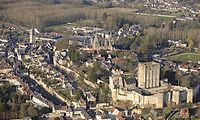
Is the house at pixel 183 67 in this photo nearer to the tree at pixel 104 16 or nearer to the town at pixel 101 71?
the town at pixel 101 71

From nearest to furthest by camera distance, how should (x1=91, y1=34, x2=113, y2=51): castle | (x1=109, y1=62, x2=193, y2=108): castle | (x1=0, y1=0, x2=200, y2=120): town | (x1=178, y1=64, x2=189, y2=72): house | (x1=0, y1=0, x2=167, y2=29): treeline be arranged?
(x1=0, y1=0, x2=200, y2=120): town < (x1=109, y1=62, x2=193, y2=108): castle < (x1=178, y1=64, x2=189, y2=72): house < (x1=91, y1=34, x2=113, y2=51): castle < (x1=0, y1=0, x2=167, y2=29): treeline

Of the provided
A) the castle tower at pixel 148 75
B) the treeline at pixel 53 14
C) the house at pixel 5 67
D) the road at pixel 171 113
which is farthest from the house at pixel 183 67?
the treeline at pixel 53 14


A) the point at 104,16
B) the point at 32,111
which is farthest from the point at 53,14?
the point at 32,111

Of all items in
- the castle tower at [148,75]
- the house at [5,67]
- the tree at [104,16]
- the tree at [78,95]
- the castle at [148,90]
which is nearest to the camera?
the castle at [148,90]

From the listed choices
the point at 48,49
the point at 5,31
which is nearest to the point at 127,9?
the point at 5,31

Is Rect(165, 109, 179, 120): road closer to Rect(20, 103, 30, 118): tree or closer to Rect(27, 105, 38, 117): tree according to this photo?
Rect(27, 105, 38, 117): tree

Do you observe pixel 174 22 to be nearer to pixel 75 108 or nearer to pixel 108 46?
pixel 108 46

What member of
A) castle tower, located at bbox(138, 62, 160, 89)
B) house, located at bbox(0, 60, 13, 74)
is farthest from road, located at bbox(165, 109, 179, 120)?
house, located at bbox(0, 60, 13, 74)
